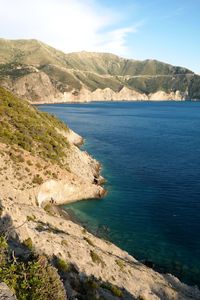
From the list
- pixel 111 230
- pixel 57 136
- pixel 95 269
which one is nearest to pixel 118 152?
pixel 57 136

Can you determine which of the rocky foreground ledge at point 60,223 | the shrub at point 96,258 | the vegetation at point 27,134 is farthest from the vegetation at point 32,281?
the vegetation at point 27,134

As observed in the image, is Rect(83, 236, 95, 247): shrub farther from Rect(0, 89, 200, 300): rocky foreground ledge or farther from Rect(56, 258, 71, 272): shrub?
Rect(56, 258, 71, 272): shrub

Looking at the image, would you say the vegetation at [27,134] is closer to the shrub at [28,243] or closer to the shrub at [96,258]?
the shrub at [96,258]

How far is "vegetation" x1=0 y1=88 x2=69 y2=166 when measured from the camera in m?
67.7

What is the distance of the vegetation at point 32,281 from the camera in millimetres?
20797

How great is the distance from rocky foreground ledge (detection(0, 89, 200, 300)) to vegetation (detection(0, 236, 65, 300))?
0.43 meters

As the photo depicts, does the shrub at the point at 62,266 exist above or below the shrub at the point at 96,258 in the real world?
above

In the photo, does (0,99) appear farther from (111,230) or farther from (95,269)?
(95,269)

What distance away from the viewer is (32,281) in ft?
70.0

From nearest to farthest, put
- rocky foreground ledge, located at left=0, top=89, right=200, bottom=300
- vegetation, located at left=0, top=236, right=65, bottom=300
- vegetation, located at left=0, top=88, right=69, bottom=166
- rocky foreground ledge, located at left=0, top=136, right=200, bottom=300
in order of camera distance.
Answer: vegetation, located at left=0, top=236, right=65, bottom=300 < rocky foreground ledge, located at left=0, top=89, right=200, bottom=300 < rocky foreground ledge, located at left=0, top=136, right=200, bottom=300 < vegetation, located at left=0, top=88, right=69, bottom=166

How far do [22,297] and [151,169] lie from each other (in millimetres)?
68770

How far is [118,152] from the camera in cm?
10831

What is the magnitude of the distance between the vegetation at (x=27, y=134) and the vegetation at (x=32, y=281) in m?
38.5

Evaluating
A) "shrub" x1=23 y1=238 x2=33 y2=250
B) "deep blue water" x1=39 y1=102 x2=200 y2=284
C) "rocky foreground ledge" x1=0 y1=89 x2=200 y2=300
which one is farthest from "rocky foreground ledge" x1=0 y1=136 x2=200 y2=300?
"deep blue water" x1=39 y1=102 x2=200 y2=284
